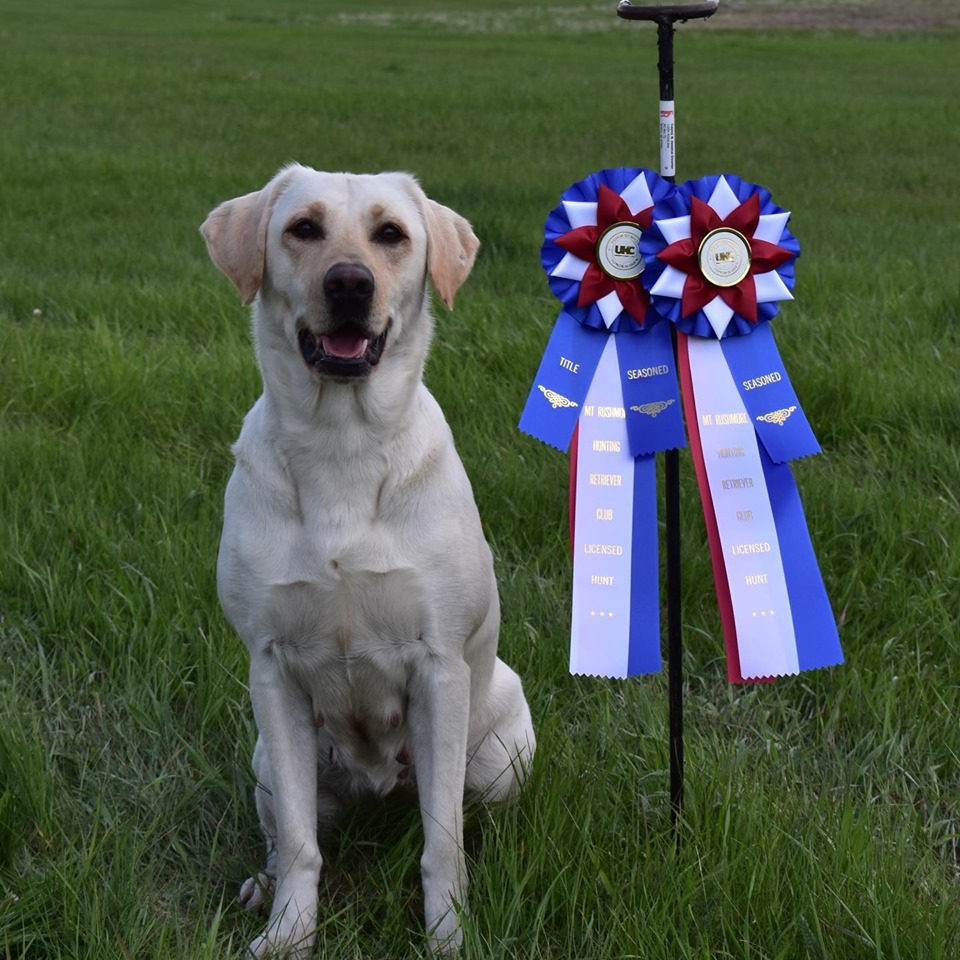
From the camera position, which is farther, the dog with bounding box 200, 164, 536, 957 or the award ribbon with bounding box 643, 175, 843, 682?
the dog with bounding box 200, 164, 536, 957

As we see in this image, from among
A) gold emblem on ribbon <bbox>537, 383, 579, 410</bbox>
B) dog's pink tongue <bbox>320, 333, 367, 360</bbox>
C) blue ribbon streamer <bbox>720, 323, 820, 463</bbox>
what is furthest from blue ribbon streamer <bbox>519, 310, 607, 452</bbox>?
dog's pink tongue <bbox>320, 333, 367, 360</bbox>

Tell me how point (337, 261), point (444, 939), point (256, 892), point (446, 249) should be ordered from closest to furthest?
1. point (444, 939)
2. point (337, 261)
3. point (256, 892)
4. point (446, 249)

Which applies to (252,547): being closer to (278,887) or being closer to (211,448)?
(278,887)

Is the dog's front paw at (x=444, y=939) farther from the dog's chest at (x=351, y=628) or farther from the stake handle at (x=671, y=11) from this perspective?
the stake handle at (x=671, y=11)

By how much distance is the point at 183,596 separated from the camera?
11.1 feet

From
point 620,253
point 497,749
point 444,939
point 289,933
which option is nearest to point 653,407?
point 620,253

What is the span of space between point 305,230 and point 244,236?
135 millimetres

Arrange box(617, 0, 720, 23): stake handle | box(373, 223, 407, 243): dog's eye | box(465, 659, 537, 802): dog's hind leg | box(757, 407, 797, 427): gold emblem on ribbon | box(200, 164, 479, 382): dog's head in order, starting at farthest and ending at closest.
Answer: box(465, 659, 537, 802): dog's hind leg
box(373, 223, 407, 243): dog's eye
box(200, 164, 479, 382): dog's head
box(757, 407, 797, 427): gold emblem on ribbon
box(617, 0, 720, 23): stake handle

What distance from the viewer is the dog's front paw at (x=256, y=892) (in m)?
2.56

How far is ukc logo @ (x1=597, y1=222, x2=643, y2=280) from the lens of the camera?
2314 mm

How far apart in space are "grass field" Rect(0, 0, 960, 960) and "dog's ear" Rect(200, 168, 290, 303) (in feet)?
3.40

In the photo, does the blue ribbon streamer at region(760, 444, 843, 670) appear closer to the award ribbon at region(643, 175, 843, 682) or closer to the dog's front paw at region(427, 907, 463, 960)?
the award ribbon at region(643, 175, 843, 682)

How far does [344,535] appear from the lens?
8.02 ft

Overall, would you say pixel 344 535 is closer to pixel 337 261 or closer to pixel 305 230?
pixel 337 261
